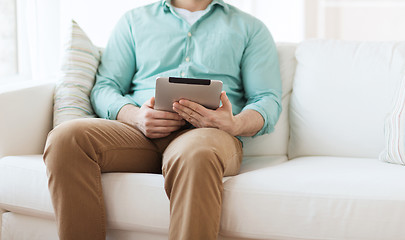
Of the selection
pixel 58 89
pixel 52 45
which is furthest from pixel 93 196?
pixel 52 45

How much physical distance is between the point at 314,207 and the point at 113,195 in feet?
1.83

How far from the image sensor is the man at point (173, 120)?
4.12 ft

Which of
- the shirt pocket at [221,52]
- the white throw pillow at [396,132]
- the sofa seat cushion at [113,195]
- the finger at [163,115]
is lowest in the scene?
the sofa seat cushion at [113,195]

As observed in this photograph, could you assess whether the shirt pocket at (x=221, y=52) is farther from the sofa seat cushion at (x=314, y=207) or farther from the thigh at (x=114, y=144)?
the sofa seat cushion at (x=314, y=207)

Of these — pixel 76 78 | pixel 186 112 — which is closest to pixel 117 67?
pixel 76 78

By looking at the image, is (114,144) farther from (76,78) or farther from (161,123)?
(76,78)

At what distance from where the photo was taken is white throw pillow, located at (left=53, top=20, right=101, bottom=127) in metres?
1.73

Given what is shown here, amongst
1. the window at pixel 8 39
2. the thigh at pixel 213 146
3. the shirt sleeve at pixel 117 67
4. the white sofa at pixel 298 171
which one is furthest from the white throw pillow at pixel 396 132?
the window at pixel 8 39

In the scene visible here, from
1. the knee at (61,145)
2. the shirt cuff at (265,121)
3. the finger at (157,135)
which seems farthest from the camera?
the shirt cuff at (265,121)

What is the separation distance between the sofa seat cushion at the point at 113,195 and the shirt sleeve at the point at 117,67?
36 centimetres

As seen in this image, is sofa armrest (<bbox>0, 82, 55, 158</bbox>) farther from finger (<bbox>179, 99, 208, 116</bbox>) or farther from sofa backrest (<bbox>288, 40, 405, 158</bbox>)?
sofa backrest (<bbox>288, 40, 405, 158</bbox>)

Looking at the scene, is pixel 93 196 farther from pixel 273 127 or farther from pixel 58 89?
pixel 273 127

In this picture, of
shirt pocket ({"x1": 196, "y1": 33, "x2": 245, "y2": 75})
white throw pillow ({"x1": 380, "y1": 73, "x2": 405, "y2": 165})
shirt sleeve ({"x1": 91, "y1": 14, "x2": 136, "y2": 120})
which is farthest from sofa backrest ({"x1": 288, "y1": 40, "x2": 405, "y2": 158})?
shirt sleeve ({"x1": 91, "y1": 14, "x2": 136, "y2": 120})

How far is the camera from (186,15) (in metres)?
1.85
